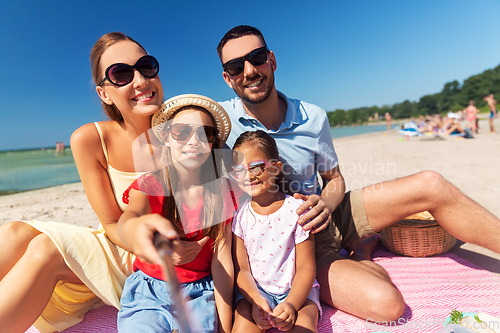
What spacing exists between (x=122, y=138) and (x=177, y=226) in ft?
2.96

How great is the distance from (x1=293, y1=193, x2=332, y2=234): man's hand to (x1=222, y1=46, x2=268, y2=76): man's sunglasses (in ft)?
4.75

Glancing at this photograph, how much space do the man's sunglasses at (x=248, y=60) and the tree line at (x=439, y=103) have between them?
63.1 meters

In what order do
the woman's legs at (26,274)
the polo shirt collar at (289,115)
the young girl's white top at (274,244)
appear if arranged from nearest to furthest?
the woman's legs at (26,274)
the young girl's white top at (274,244)
the polo shirt collar at (289,115)

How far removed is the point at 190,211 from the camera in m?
2.03

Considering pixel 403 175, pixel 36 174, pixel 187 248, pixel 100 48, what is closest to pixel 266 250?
pixel 187 248

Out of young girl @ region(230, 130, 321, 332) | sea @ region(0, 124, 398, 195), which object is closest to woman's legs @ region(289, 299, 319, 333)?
young girl @ region(230, 130, 321, 332)

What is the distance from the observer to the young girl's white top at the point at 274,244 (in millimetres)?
2043

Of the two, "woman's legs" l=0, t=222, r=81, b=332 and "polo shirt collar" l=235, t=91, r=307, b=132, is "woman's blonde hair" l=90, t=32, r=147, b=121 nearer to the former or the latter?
"polo shirt collar" l=235, t=91, r=307, b=132

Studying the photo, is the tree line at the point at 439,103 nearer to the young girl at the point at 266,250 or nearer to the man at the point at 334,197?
the man at the point at 334,197

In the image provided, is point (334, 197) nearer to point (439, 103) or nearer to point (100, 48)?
point (100, 48)

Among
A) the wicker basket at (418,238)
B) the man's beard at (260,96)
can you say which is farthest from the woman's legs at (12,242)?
the wicker basket at (418,238)

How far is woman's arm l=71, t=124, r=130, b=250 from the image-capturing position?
6.89ft

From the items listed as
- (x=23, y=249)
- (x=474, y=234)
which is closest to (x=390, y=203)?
(x=474, y=234)

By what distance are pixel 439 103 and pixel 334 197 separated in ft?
291
